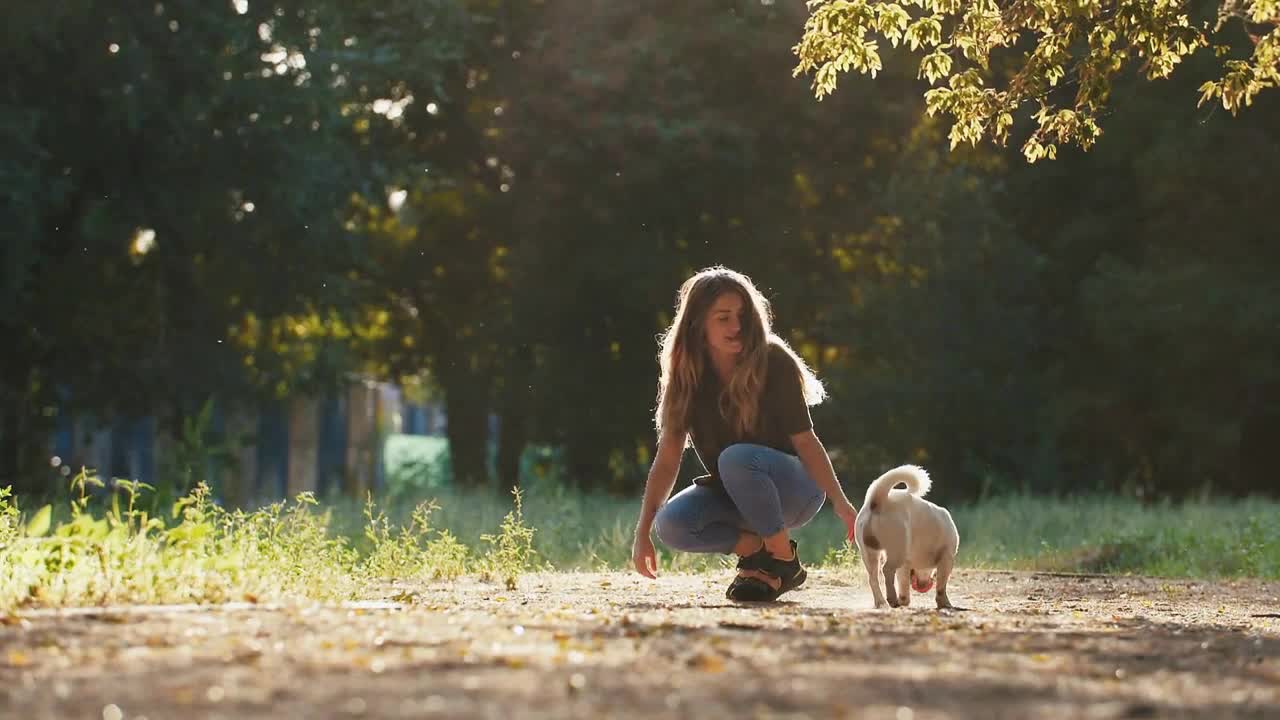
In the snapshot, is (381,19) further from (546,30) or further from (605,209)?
(605,209)

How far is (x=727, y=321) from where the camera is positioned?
25.1 feet

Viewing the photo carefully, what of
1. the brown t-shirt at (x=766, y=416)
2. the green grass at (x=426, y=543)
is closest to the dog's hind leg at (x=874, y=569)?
the brown t-shirt at (x=766, y=416)

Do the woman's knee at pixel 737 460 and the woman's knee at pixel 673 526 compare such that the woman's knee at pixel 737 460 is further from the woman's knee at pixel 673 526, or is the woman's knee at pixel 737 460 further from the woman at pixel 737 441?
the woman's knee at pixel 673 526

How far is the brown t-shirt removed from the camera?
7.63 metres

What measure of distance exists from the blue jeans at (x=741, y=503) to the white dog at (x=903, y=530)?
0.53 m

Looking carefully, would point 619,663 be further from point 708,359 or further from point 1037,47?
point 1037,47

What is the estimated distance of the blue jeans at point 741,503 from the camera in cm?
757

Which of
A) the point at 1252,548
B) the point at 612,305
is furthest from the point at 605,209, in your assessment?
the point at 1252,548

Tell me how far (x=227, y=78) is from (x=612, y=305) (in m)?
6.24

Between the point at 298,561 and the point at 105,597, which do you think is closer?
the point at 105,597

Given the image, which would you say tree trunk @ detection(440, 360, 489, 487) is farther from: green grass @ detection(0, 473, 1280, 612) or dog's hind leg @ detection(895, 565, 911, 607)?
dog's hind leg @ detection(895, 565, 911, 607)

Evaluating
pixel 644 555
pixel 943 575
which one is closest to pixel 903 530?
pixel 943 575

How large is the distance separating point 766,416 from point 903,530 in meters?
0.92

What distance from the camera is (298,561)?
815cm
